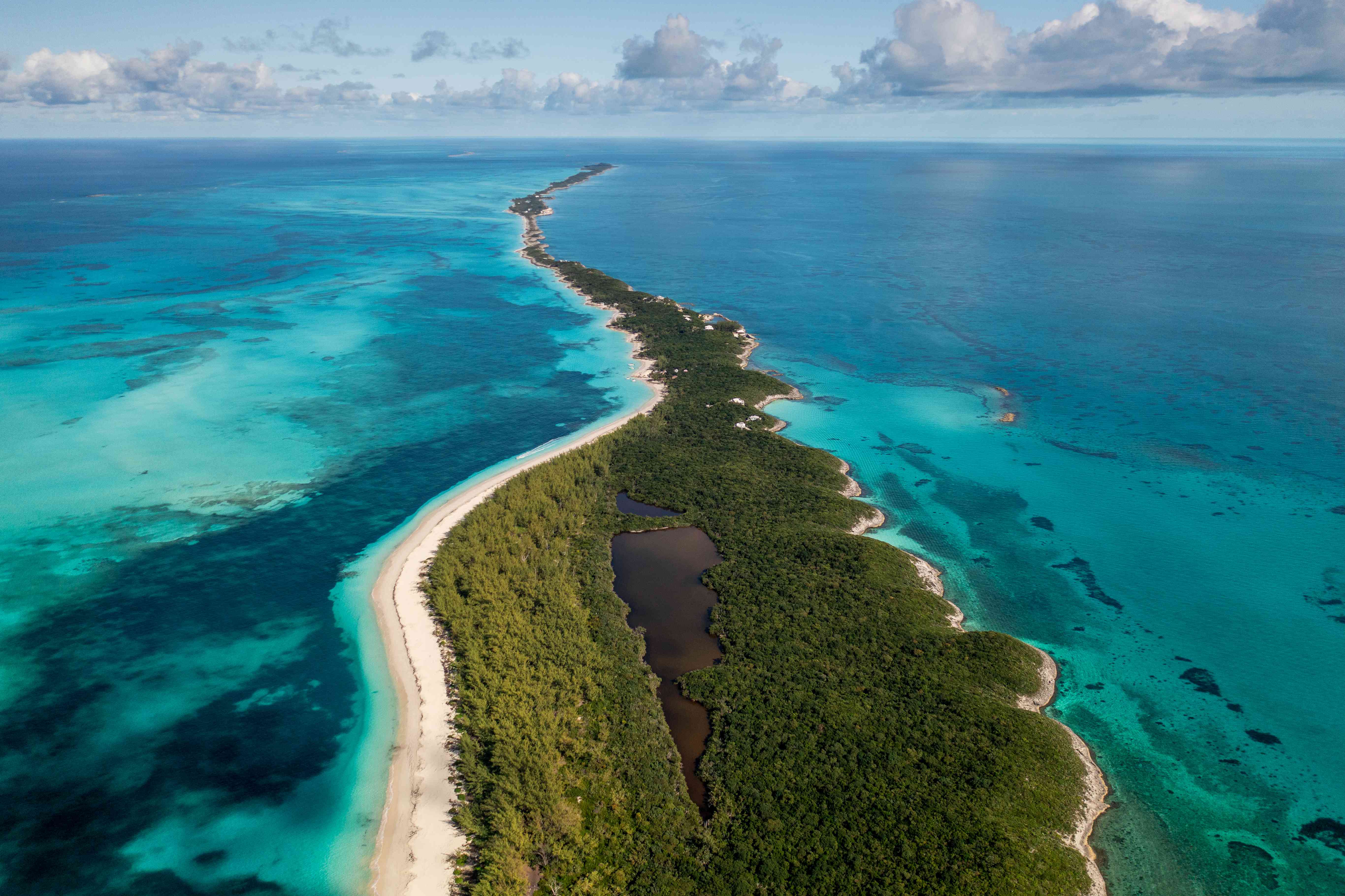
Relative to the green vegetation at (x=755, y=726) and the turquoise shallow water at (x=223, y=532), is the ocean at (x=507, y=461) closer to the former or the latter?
the turquoise shallow water at (x=223, y=532)

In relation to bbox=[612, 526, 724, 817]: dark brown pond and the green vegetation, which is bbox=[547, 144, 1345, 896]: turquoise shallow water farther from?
bbox=[612, 526, 724, 817]: dark brown pond

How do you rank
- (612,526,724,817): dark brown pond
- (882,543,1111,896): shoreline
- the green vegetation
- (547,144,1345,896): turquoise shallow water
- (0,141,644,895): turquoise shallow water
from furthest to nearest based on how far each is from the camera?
(612,526,724,817): dark brown pond
(547,144,1345,896): turquoise shallow water
(0,141,644,895): turquoise shallow water
(882,543,1111,896): shoreline
the green vegetation

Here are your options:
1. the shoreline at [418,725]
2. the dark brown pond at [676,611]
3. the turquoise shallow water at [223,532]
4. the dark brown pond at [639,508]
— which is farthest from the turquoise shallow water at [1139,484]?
the turquoise shallow water at [223,532]

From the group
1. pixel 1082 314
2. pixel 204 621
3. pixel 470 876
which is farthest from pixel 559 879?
pixel 1082 314

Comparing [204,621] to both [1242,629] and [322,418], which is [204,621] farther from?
[1242,629]

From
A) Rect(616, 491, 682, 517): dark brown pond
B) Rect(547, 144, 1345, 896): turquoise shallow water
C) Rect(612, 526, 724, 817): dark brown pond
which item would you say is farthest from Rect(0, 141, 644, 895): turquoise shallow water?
Rect(547, 144, 1345, 896): turquoise shallow water
